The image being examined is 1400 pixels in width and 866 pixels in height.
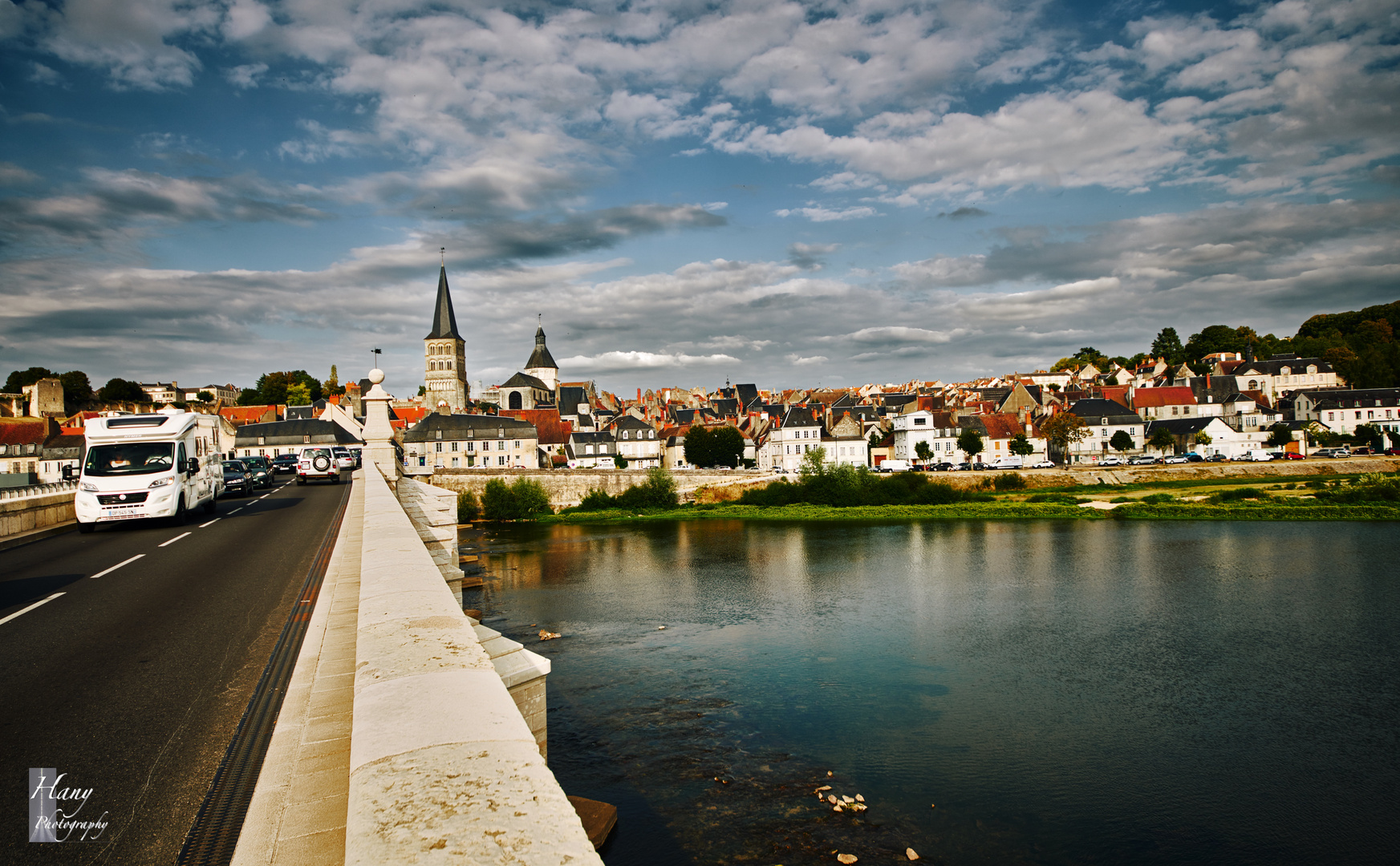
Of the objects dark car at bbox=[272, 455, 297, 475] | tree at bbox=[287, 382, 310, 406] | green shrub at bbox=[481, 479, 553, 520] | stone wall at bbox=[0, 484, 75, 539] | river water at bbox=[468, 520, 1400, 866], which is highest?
tree at bbox=[287, 382, 310, 406]

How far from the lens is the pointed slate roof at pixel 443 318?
391 feet

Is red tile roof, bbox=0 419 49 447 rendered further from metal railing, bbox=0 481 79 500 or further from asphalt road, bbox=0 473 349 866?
asphalt road, bbox=0 473 349 866

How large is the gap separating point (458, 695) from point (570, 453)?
83.6 m

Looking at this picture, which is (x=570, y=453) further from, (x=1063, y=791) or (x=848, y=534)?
(x=1063, y=791)

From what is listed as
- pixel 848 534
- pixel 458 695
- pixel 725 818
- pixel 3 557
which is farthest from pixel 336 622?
pixel 848 534

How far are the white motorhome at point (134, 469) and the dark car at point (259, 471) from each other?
14.4 m

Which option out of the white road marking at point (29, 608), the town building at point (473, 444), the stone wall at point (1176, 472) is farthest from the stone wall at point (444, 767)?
the town building at point (473, 444)

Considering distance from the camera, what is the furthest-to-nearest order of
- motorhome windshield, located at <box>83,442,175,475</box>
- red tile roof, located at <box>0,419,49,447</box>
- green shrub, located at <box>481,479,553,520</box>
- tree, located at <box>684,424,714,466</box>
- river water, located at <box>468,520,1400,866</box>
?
tree, located at <box>684,424,714,466</box> < green shrub, located at <box>481,479,553,520</box> < red tile roof, located at <box>0,419,49,447</box> < motorhome windshield, located at <box>83,442,175,475</box> < river water, located at <box>468,520,1400,866</box>

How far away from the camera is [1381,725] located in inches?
591

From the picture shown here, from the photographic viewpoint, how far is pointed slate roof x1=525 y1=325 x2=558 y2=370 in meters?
143

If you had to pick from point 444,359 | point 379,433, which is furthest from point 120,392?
point 379,433

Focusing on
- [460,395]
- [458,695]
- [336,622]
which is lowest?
[336,622]

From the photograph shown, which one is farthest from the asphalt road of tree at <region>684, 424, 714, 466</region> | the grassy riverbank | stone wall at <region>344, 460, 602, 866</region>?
tree at <region>684, 424, 714, 466</region>

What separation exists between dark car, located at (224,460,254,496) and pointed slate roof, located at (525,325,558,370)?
4563 inches
